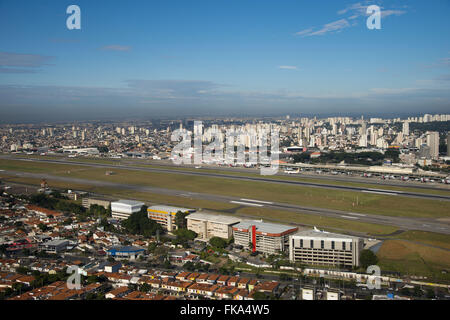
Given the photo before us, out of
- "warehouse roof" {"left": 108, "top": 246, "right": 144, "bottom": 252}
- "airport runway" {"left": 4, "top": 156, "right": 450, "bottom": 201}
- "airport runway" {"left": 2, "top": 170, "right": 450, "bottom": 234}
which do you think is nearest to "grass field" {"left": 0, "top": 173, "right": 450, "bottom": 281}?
"airport runway" {"left": 2, "top": 170, "right": 450, "bottom": 234}

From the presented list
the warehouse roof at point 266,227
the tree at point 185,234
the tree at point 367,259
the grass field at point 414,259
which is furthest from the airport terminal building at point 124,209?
the grass field at point 414,259

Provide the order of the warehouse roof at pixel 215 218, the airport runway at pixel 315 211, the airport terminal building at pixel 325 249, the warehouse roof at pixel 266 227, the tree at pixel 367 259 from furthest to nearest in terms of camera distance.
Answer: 1. the airport runway at pixel 315 211
2. the warehouse roof at pixel 215 218
3. the warehouse roof at pixel 266 227
4. the airport terminal building at pixel 325 249
5. the tree at pixel 367 259

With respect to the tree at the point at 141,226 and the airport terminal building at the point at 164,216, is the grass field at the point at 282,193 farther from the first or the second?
the tree at the point at 141,226

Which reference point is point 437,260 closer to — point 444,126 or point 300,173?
point 300,173

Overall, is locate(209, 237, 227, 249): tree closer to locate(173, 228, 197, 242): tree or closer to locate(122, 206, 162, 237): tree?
locate(173, 228, 197, 242): tree
